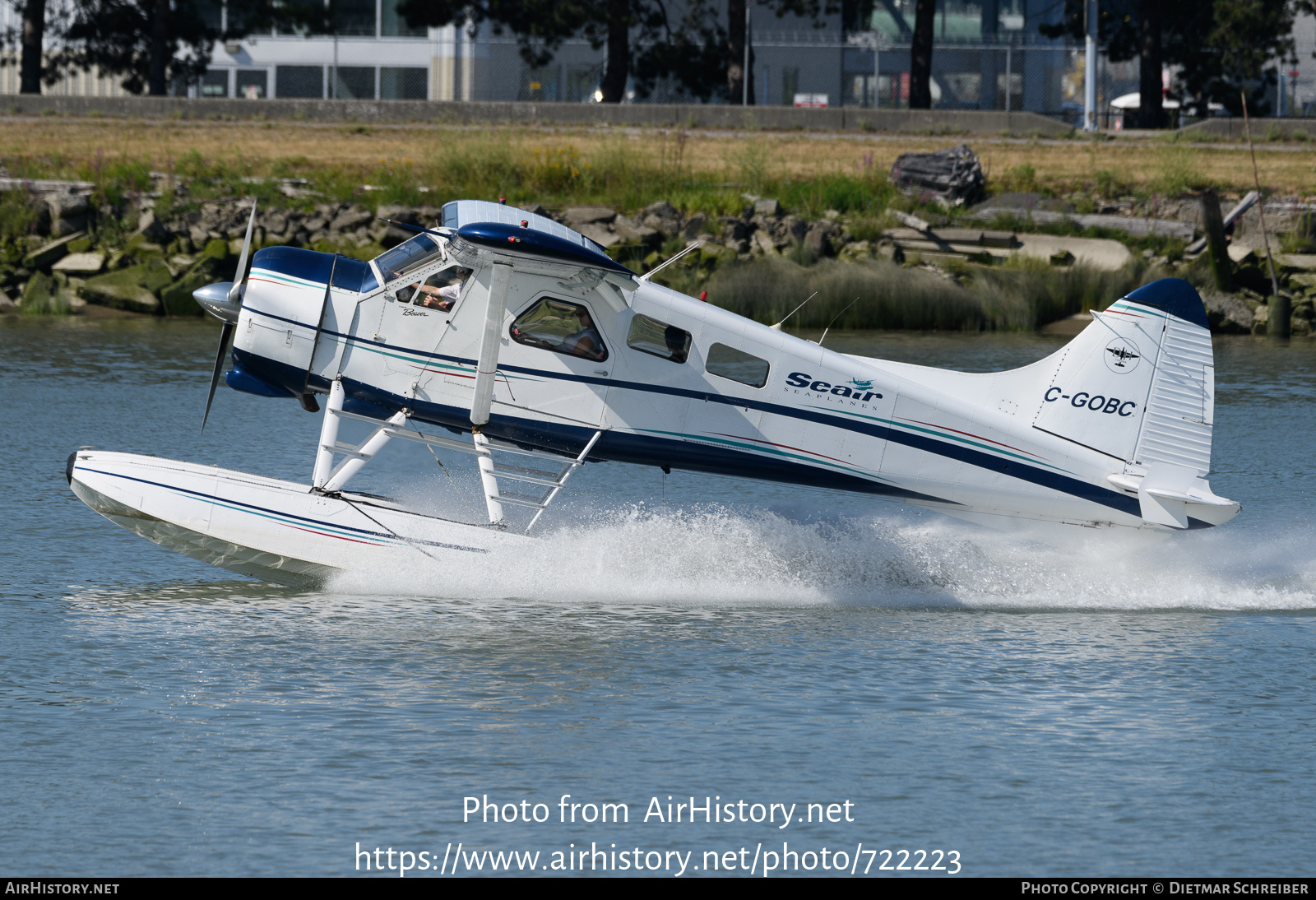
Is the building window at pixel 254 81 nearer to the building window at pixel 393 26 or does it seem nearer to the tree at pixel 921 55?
the building window at pixel 393 26

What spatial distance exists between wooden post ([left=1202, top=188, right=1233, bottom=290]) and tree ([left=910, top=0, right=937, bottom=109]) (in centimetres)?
1329

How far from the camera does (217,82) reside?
56938 millimetres

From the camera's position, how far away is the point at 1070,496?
11.3m

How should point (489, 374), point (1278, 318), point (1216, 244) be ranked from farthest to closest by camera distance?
point (1216, 244), point (1278, 318), point (489, 374)

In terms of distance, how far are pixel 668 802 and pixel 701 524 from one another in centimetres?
478

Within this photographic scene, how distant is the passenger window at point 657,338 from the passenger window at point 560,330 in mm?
233

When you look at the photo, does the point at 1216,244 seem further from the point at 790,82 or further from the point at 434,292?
the point at 790,82

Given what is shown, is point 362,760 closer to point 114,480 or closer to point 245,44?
point 114,480

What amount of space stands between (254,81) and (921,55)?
88.1 feet

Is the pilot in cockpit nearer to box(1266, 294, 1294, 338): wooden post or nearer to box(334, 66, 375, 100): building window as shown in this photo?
box(1266, 294, 1294, 338): wooden post

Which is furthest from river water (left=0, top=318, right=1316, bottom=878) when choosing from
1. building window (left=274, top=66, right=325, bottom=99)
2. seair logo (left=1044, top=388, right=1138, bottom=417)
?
building window (left=274, top=66, right=325, bottom=99)

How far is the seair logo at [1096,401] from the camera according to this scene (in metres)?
11.2

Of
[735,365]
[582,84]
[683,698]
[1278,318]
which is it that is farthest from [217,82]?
[683,698]

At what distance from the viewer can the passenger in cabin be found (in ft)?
35.7
